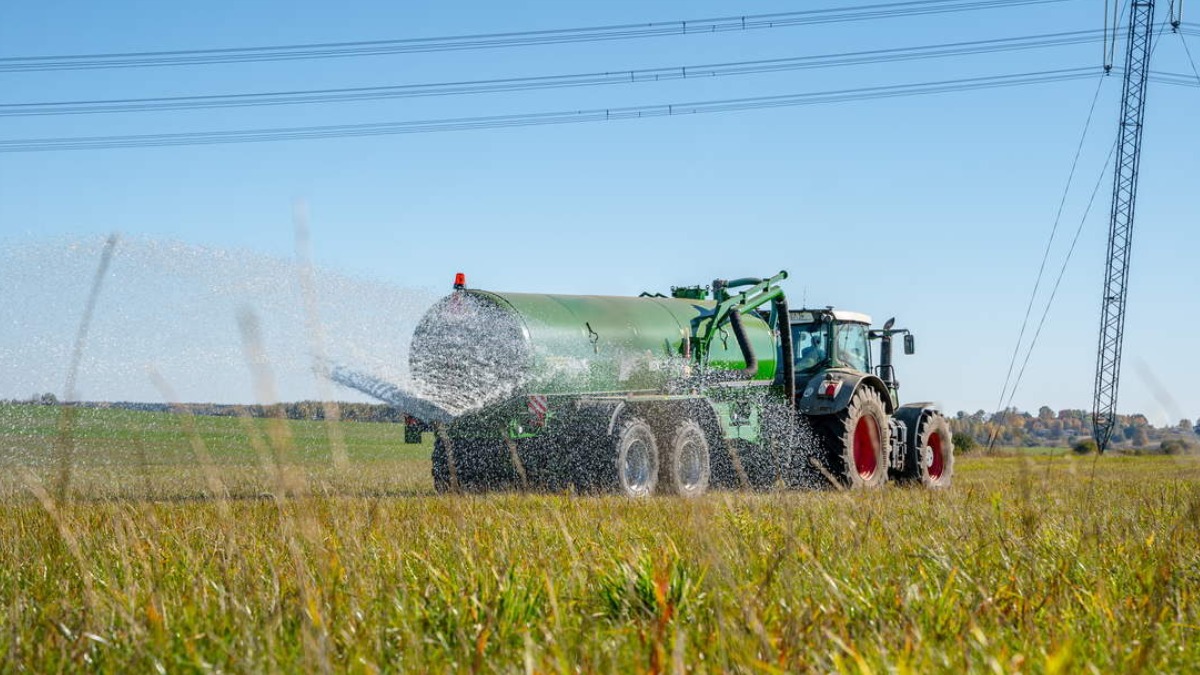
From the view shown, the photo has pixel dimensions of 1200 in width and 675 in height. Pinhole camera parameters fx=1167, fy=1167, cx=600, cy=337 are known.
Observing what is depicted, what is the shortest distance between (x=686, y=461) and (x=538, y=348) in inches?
100.0

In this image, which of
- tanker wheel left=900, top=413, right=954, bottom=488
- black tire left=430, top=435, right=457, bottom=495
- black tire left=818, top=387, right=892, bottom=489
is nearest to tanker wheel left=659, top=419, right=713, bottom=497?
black tire left=818, top=387, right=892, bottom=489

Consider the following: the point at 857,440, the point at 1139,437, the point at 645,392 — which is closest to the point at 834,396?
the point at 857,440

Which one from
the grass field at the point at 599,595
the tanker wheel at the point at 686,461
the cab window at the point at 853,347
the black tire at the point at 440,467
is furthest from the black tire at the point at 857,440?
the grass field at the point at 599,595

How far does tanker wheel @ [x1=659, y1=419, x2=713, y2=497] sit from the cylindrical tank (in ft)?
1.95

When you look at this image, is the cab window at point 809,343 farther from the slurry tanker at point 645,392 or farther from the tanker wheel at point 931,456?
the tanker wheel at point 931,456

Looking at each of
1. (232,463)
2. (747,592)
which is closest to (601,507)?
(747,592)

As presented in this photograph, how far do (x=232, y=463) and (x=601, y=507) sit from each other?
13.9m

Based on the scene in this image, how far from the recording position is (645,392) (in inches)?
533

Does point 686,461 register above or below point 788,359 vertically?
below

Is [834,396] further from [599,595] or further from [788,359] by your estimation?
[599,595]

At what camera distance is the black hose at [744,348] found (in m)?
14.4

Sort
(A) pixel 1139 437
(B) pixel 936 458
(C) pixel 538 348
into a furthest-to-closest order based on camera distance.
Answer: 1. (B) pixel 936 458
2. (C) pixel 538 348
3. (A) pixel 1139 437

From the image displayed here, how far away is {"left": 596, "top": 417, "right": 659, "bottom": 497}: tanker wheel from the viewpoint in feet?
41.6

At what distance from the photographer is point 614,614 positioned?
12.7 feet
